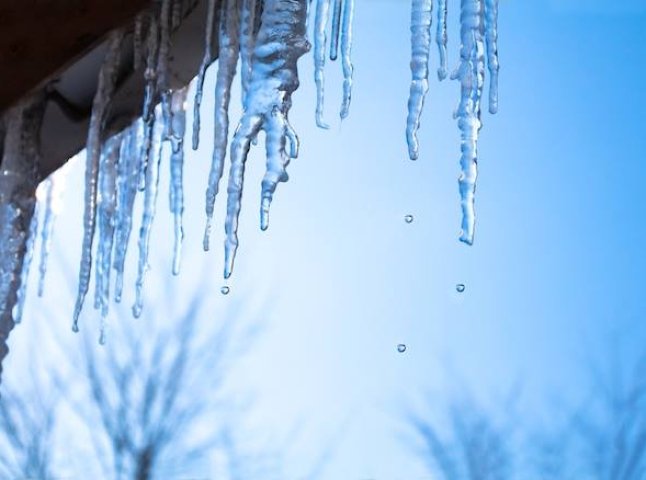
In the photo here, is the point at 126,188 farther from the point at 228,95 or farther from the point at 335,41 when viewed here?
the point at 335,41

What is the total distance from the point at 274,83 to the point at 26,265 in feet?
2.27

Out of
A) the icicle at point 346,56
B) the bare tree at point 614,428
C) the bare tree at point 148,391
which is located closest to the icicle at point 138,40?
the icicle at point 346,56

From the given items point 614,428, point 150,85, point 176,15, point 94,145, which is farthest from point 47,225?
point 614,428

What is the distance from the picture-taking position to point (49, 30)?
1.03m

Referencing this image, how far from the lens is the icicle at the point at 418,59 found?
1119 mm

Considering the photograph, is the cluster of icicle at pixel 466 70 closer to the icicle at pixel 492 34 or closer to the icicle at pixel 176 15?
the icicle at pixel 492 34

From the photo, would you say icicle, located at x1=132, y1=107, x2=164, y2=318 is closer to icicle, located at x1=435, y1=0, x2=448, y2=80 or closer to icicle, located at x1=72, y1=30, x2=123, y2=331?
icicle, located at x1=72, y1=30, x2=123, y2=331

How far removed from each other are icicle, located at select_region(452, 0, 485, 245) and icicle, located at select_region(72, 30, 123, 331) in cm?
37

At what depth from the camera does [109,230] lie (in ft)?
4.87

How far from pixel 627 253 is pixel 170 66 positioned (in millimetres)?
8672

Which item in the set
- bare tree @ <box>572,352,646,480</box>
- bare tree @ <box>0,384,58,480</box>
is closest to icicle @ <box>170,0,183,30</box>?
bare tree @ <box>0,384,58,480</box>

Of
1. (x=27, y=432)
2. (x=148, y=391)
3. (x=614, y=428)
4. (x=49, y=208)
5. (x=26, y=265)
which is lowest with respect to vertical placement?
(x=614, y=428)

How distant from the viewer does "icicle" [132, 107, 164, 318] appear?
4.58 ft

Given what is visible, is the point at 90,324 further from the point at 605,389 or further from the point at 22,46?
the point at 22,46
